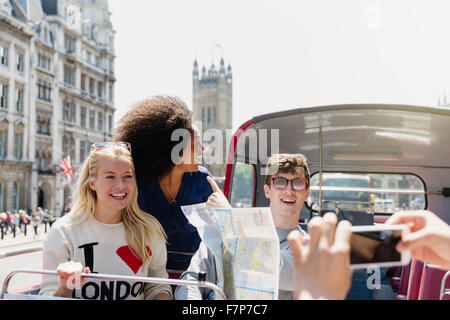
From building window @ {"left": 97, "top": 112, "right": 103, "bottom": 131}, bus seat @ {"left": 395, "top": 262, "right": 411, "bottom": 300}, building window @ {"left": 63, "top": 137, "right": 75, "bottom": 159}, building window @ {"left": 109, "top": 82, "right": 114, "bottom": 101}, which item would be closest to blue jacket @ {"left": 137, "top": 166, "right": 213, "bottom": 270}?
bus seat @ {"left": 395, "top": 262, "right": 411, "bottom": 300}

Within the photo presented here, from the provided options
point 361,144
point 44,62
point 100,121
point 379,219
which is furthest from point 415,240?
point 100,121

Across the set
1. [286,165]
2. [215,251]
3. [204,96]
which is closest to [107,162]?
[215,251]

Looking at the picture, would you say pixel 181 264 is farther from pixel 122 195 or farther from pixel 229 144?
pixel 229 144

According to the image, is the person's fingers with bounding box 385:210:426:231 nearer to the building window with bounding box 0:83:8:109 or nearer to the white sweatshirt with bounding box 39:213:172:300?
the white sweatshirt with bounding box 39:213:172:300

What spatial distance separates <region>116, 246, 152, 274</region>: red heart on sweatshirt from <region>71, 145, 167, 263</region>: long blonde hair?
0.06 ft

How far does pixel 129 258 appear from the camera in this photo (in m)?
2.21

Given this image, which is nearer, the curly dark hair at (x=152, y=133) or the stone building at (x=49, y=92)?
the curly dark hair at (x=152, y=133)

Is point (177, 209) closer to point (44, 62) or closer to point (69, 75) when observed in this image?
point (44, 62)

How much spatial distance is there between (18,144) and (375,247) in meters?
36.6

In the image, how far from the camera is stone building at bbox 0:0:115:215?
31984 millimetres

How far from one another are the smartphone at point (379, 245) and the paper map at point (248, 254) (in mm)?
524

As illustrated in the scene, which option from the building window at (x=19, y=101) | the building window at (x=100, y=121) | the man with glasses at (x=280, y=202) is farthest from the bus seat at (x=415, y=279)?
the building window at (x=100, y=121)

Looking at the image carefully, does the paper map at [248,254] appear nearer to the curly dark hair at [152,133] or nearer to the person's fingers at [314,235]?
the person's fingers at [314,235]

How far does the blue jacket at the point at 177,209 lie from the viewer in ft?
9.18
